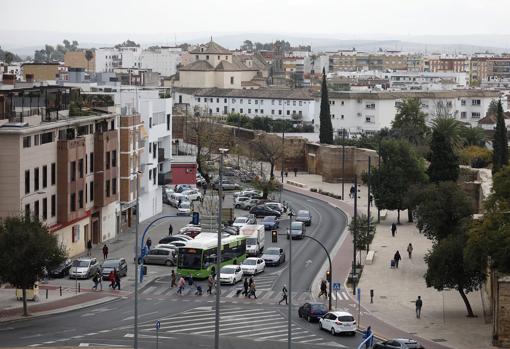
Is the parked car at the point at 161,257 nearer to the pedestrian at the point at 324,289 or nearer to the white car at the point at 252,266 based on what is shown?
the white car at the point at 252,266

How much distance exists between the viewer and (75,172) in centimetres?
6512

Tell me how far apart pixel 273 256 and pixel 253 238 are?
3403 mm

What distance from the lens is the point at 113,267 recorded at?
2311 inches

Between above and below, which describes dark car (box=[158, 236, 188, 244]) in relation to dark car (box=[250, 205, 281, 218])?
above

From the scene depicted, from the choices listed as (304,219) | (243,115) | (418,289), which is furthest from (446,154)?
(243,115)

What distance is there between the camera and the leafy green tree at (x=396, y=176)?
8238 centimetres

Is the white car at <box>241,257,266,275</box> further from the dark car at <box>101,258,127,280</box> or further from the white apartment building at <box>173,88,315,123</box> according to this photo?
the white apartment building at <box>173,88,315,123</box>

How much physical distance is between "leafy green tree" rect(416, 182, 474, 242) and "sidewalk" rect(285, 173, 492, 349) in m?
2.57

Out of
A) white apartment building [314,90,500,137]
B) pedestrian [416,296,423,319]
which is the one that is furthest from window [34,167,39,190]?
white apartment building [314,90,500,137]

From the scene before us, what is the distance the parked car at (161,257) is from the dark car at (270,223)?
50.0 ft

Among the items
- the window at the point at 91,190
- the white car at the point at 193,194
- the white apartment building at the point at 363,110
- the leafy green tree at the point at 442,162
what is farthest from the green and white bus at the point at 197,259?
the white apartment building at the point at 363,110

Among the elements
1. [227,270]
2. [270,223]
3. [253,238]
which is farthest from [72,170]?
[270,223]

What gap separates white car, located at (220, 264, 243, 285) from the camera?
58.1m

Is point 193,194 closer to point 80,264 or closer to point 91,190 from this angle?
point 91,190
